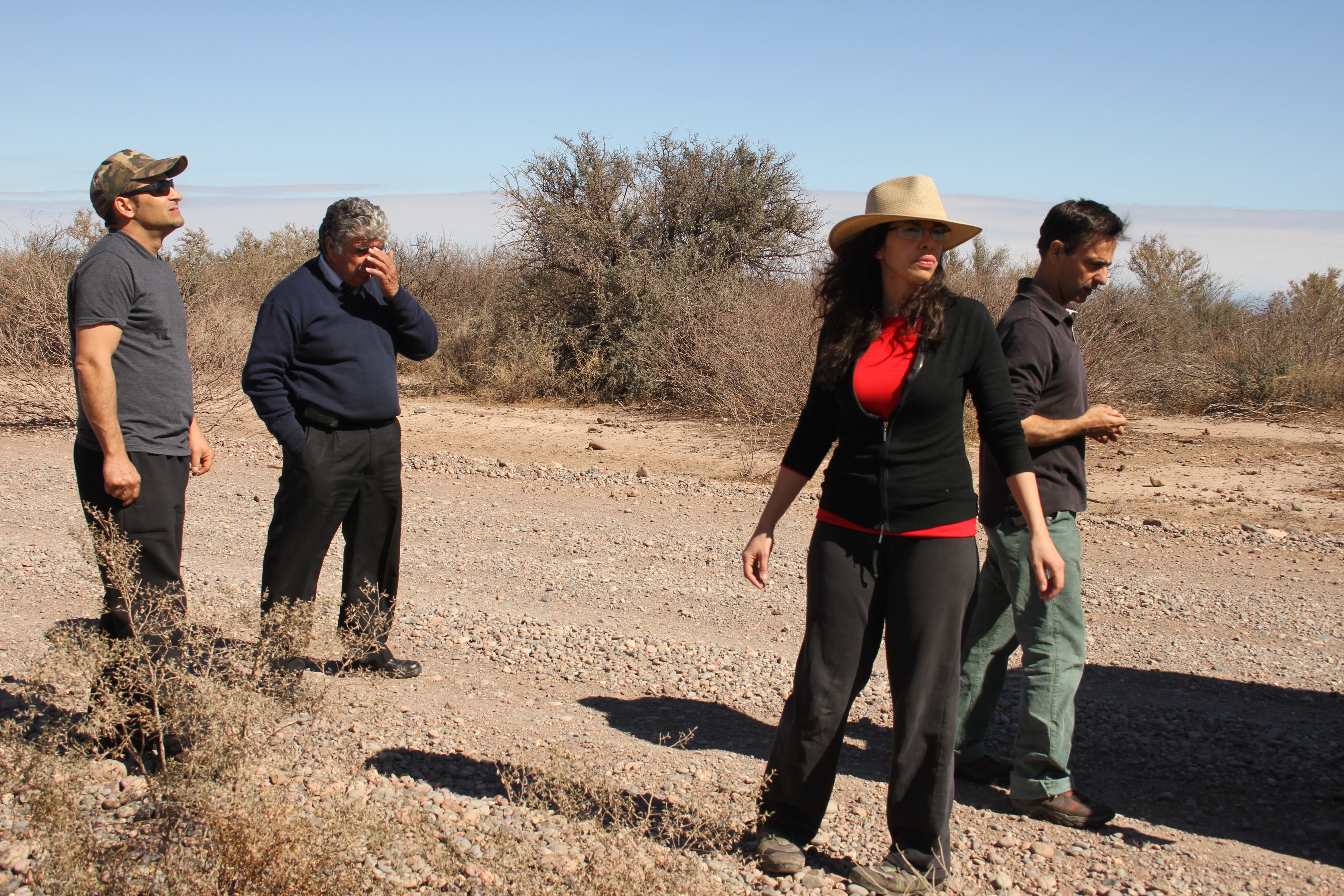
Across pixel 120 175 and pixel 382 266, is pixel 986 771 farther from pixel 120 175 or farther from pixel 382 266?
pixel 120 175

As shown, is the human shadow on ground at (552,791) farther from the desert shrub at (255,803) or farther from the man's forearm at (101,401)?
the man's forearm at (101,401)

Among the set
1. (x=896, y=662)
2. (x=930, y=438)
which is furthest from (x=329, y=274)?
(x=896, y=662)

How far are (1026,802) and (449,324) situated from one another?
1857cm

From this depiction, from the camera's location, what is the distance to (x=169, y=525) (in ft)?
10.1

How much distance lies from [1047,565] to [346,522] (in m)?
2.60

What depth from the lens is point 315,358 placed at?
143 inches

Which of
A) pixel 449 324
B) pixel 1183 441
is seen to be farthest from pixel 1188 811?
pixel 449 324

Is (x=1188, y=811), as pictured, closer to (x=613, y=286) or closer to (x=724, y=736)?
(x=724, y=736)

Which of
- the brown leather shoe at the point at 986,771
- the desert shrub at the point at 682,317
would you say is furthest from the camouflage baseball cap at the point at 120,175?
the desert shrub at the point at 682,317

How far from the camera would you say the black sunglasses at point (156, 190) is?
9.89ft

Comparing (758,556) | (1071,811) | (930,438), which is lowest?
(1071,811)

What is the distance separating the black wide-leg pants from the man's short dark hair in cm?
123

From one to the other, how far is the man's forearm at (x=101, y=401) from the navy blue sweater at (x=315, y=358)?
61 cm

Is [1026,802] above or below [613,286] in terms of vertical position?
below
